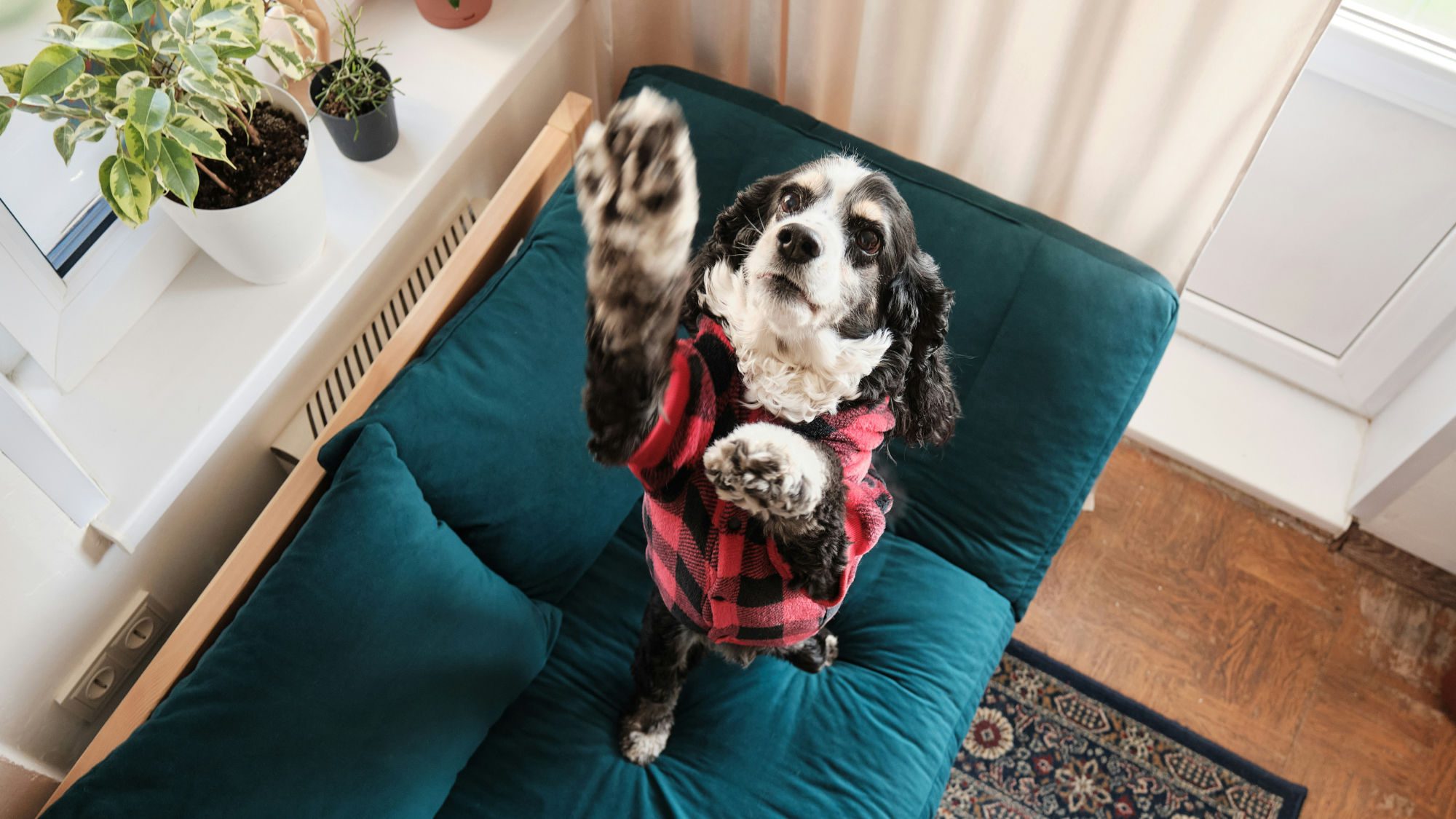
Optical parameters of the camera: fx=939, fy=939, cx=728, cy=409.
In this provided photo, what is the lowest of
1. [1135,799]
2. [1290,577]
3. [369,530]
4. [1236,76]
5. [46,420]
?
[1135,799]

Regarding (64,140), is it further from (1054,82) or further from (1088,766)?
(1088,766)

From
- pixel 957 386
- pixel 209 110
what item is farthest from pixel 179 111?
pixel 957 386

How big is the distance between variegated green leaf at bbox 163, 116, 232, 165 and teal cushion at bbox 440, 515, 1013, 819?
85cm

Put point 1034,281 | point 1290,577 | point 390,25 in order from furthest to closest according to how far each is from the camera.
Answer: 1. point 1290,577
2. point 390,25
3. point 1034,281

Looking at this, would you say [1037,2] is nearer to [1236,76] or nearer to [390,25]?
[1236,76]

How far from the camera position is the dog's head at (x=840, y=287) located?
93 cm

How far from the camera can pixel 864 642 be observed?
4.93ft

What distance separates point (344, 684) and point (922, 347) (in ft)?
2.78

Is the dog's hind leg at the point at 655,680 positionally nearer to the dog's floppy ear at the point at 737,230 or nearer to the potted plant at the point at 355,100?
the dog's floppy ear at the point at 737,230

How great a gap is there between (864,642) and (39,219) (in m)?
1.25


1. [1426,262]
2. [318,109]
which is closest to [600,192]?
[318,109]

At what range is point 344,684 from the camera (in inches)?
47.9

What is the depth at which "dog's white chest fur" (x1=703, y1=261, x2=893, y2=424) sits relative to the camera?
97cm

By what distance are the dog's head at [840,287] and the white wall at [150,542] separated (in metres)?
0.81
